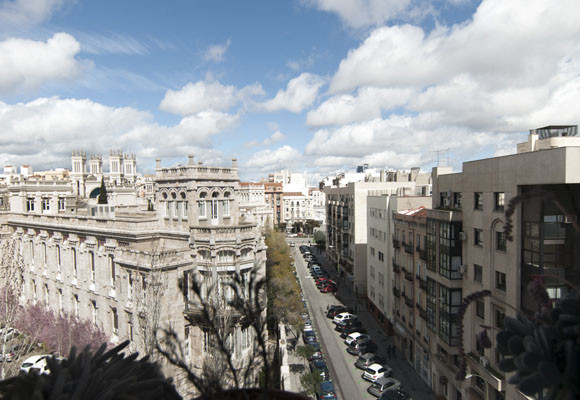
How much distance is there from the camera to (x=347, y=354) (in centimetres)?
3594

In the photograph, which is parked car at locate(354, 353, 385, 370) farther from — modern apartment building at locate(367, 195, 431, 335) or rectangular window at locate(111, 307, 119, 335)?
rectangular window at locate(111, 307, 119, 335)

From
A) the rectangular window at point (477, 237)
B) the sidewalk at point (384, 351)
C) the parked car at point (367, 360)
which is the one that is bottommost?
the sidewalk at point (384, 351)

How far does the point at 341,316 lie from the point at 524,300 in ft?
96.0

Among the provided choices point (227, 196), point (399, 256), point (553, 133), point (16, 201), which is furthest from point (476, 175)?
point (16, 201)

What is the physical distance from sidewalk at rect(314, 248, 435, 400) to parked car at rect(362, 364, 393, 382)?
1328 mm

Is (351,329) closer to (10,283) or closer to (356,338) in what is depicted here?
(356,338)

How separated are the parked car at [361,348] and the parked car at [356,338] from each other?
0.44m

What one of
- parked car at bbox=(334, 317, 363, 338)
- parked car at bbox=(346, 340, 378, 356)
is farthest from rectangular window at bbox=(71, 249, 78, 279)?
parked car at bbox=(334, 317, 363, 338)

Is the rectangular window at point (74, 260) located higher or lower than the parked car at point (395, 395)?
higher

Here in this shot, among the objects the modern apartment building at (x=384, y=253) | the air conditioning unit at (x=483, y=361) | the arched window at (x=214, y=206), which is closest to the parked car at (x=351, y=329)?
the modern apartment building at (x=384, y=253)

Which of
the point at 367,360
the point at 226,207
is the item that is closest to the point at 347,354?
the point at 367,360

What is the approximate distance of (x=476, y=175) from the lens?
71.1 ft

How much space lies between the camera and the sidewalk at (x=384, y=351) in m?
28.9

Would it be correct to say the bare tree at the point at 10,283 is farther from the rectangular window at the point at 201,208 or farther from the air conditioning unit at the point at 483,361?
the air conditioning unit at the point at 483,361
